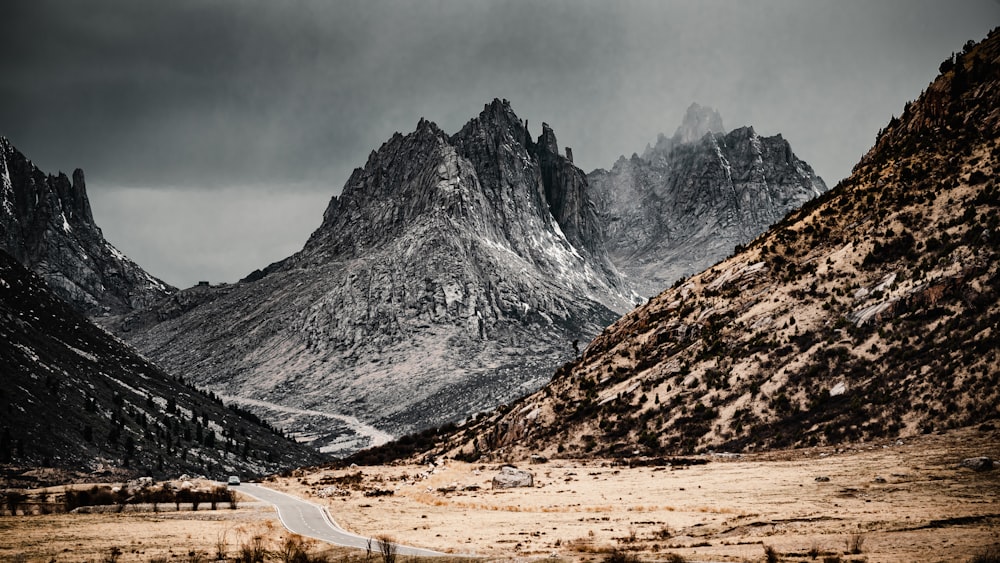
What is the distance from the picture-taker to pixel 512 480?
50438 millimetres

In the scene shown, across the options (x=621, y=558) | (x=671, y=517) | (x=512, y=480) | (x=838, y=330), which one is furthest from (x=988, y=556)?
(x=838, y=330)

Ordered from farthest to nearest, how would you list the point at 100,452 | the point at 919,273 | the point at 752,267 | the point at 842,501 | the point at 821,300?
the point at 100,452 < the point at 752,267 < the point at 821,300 < the point at 919,273 < the point at 842,501

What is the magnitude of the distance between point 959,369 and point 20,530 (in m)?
54.0

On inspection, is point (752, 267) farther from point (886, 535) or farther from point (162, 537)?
point (162, 537)

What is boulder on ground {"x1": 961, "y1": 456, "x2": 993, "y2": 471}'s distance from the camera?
108ft

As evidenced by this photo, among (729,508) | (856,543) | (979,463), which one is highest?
(979,463)

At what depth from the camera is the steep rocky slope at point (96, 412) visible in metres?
91.3

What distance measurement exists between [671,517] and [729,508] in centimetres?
278

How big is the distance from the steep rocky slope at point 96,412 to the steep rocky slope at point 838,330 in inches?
2013

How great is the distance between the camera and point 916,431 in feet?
146

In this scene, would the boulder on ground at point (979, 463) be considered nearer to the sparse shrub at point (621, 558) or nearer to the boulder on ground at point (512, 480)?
the sparse shrub at point (621, 558)

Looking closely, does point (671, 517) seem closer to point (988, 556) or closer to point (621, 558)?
point (621, 558)

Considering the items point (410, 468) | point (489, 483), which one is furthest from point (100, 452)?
point (489, 483)

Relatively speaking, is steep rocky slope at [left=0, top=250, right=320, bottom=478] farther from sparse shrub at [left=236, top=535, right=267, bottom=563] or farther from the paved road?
sparse shrub at [left=236, top=535, right=267, bottom=563]
